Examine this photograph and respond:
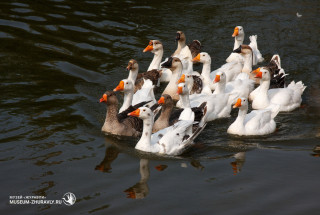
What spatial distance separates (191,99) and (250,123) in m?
1.76

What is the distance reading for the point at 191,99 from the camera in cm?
1127

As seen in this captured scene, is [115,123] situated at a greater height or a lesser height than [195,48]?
lesser

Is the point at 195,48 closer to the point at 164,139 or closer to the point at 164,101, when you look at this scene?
the point at 164,101

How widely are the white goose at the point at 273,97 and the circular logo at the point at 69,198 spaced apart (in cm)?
527

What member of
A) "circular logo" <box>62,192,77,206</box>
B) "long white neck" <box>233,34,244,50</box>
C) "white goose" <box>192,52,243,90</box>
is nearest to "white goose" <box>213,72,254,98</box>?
"white goose" <box>192,52,243,90</box>

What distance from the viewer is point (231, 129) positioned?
992 centimetres

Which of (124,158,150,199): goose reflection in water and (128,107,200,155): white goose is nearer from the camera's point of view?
(124,158,150,199): goose reflection in water

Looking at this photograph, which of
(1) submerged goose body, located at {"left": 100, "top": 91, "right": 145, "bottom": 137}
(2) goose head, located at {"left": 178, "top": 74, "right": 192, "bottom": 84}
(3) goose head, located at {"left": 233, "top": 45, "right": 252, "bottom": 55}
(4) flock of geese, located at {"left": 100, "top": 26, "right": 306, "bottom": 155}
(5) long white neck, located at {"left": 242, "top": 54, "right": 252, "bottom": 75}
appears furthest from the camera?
(5) long white neck, located at {"left": 242, "top": 54, "right": 252, "bottom": 75}

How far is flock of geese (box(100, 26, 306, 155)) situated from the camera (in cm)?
910

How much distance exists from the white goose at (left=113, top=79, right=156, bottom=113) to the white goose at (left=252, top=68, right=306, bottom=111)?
2.35 metres

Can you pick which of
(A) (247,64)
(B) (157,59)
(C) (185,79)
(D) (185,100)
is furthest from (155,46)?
(D) (185,100)

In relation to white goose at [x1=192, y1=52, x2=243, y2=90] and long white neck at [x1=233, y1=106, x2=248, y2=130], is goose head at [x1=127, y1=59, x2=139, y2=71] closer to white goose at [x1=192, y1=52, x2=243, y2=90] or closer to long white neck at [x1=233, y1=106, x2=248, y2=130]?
white goose at [x1=192, y1=52, x2=243, y2=90]

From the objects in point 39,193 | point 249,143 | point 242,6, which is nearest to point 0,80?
point 39,193

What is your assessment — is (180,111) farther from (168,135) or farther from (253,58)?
(253,58)
